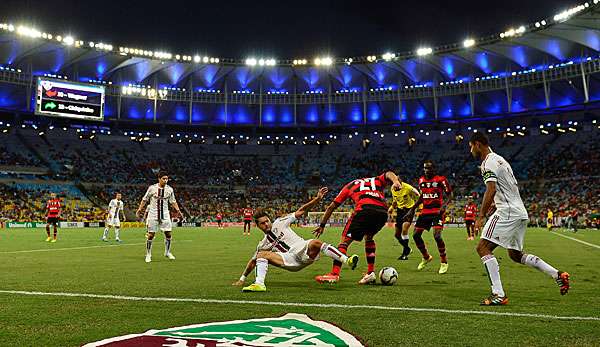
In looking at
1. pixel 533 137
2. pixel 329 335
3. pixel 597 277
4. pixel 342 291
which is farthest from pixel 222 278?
pixel 533 137

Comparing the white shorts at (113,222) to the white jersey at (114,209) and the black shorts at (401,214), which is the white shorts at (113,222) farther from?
the black shorts at (401,214)

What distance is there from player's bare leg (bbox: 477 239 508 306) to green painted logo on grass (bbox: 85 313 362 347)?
2.71 metres

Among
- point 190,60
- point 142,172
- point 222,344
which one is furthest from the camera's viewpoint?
point 142,172

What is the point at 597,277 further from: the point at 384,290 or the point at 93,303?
the point at 93,303

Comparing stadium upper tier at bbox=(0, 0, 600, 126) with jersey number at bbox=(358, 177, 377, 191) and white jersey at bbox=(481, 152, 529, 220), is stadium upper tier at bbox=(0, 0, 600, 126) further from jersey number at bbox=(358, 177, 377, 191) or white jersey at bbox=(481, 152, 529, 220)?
white jersey at bbox=(481, 152, 529, 220)

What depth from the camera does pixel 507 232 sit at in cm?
678

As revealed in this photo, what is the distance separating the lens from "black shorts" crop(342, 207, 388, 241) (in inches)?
373

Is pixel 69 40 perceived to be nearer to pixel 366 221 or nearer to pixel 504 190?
pixel 366 221

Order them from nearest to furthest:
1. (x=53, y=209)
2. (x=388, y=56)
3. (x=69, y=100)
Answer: (x=53, y=209)
(x=69, y=100)
(x=388, y=56)

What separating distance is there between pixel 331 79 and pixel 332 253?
64377 mm

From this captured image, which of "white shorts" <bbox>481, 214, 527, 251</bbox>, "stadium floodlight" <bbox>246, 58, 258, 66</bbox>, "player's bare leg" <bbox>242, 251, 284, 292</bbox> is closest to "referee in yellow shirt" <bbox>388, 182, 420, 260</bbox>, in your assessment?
"player's bare leg" <bbox>242, 251, 284, 292</bbox>

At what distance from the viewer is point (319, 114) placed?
7562cm

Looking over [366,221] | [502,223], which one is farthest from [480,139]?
[366,221]

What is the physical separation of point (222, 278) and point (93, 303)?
3.27 meters
